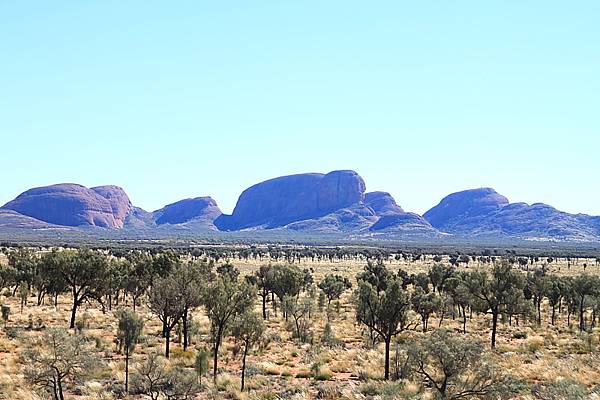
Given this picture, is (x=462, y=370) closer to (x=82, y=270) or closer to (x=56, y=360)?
(x=56, y=360)

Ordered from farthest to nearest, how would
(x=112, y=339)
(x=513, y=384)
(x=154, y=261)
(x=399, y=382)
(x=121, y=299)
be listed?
(x=121, y=299), (x=154, y=261), (x=112, y=339), (x=399, y=382), (x=513, y=384)

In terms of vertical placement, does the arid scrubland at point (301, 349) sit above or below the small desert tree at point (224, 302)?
below

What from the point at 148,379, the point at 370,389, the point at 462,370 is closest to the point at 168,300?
the point at 148,379

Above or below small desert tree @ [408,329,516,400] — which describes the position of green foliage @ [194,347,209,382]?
below

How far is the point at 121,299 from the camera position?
206 ft

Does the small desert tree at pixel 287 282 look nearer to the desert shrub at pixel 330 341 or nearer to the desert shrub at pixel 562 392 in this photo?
the desert shrub at pixel 330 341

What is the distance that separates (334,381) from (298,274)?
93.3 ft

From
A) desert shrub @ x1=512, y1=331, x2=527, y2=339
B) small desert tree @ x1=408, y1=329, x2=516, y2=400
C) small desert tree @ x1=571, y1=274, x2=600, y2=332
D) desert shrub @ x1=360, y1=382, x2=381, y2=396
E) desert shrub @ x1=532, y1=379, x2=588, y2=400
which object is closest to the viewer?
desert shrub @ x1=532, y1=379, x2=588, y2=400

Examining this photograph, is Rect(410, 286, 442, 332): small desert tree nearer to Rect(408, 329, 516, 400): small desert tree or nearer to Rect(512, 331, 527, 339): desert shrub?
Rect(512, 331, 527, 339): desert shrub

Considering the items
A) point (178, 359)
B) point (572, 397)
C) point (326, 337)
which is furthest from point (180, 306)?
point (572, 397)

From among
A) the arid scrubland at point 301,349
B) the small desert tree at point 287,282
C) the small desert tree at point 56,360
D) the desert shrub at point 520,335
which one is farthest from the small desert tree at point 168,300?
the desert shrub at point 520,335

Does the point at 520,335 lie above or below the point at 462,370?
below

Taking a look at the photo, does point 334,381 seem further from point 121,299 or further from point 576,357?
point 121,299

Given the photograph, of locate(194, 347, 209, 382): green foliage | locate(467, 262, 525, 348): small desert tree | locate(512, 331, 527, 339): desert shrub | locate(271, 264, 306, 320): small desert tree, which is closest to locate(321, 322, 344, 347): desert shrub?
locate(467, 262, 525, 348): small desert tree
